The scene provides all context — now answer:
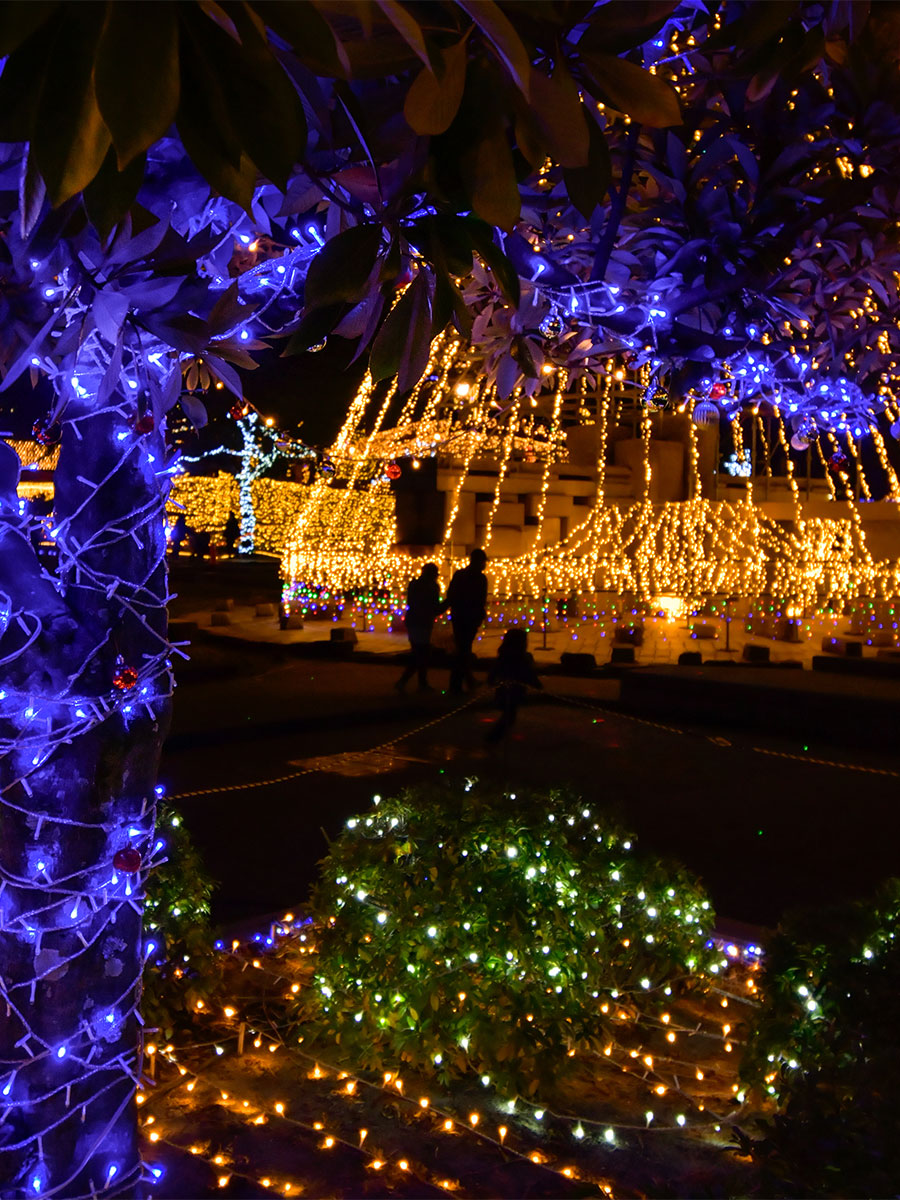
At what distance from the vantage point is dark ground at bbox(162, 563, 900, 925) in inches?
291

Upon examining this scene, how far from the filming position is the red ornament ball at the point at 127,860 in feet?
9.83

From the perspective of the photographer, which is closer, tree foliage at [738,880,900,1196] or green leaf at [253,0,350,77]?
green leaf at [253,0,350,77]

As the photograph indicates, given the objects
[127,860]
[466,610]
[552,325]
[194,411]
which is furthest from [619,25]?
[466,610]

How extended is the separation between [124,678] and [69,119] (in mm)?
1848

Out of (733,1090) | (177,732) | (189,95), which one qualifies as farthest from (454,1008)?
(177,732)

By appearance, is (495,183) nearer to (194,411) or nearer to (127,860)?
(194,411)

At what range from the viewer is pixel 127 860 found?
3.00 metres

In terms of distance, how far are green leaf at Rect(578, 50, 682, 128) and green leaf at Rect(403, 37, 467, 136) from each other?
1.14 feet

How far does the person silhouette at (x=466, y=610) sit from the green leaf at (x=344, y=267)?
1287cm

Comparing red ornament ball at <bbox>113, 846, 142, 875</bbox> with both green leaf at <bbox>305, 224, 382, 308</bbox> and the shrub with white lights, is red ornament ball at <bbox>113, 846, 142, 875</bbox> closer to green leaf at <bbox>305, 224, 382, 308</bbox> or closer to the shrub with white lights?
the shrub with white lights

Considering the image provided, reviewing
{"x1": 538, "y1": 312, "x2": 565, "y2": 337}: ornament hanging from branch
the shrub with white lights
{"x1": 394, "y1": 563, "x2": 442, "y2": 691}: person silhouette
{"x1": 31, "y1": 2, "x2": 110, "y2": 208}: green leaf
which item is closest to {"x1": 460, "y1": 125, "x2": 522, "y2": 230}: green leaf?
{"x1": 31, "y1": 2, "x2": 110, "y2": 208}: green leaf

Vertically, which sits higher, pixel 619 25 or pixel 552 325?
pixel 552 325

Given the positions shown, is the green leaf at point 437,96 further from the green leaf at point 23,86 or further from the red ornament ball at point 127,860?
the red ornament ball at point 127,860

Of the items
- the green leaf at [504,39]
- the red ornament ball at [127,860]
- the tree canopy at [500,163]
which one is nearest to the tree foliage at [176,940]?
the red ornament ball at [127,860]
